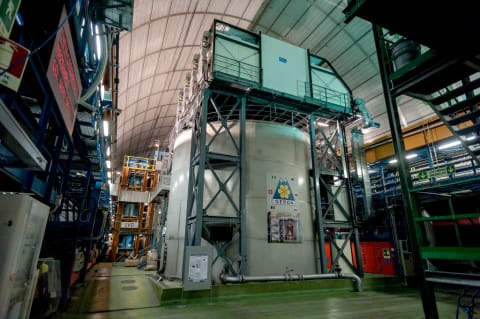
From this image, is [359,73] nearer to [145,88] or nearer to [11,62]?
[145,88]

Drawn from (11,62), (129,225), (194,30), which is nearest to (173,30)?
(194,30)

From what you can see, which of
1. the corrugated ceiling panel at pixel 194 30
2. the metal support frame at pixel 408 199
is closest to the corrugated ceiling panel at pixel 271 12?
the corrugated ceiling panel at pixel 194 30

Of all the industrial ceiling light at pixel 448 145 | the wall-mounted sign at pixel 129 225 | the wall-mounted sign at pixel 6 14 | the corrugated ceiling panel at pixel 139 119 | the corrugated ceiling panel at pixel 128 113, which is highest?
the corrugated ceiling panel at pixel 139 119

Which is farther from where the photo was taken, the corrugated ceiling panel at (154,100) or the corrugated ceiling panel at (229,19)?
the corrugated ceiling panel at (154,100)

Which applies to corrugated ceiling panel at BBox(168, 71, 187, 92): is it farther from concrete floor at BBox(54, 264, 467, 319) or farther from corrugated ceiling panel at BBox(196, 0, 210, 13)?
concrete floor at BBox(54, 264, 467, 319)

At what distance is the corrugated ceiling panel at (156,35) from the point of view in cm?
1596

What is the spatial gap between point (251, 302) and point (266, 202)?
3545 millimetres

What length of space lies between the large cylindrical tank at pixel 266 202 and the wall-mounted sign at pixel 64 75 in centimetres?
583

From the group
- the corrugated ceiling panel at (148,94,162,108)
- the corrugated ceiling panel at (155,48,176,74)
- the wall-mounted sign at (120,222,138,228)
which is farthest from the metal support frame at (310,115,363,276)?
the corrugated ceiling panel at (148,94,162,108)

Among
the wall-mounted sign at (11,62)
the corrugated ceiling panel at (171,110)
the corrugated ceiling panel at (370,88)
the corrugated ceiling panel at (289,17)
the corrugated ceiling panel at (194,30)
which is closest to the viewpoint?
the wall-mounted sign at (11,62)

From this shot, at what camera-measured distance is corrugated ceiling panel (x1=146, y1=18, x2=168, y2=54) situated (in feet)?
52.4

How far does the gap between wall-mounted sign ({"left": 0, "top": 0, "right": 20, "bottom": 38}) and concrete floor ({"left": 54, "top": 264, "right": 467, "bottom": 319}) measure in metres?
5.87

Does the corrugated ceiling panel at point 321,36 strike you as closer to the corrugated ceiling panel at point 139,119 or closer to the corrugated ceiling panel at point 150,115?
the corrugated ceiling panel at point 150,115

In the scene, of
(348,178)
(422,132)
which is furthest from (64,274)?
(422,132)
